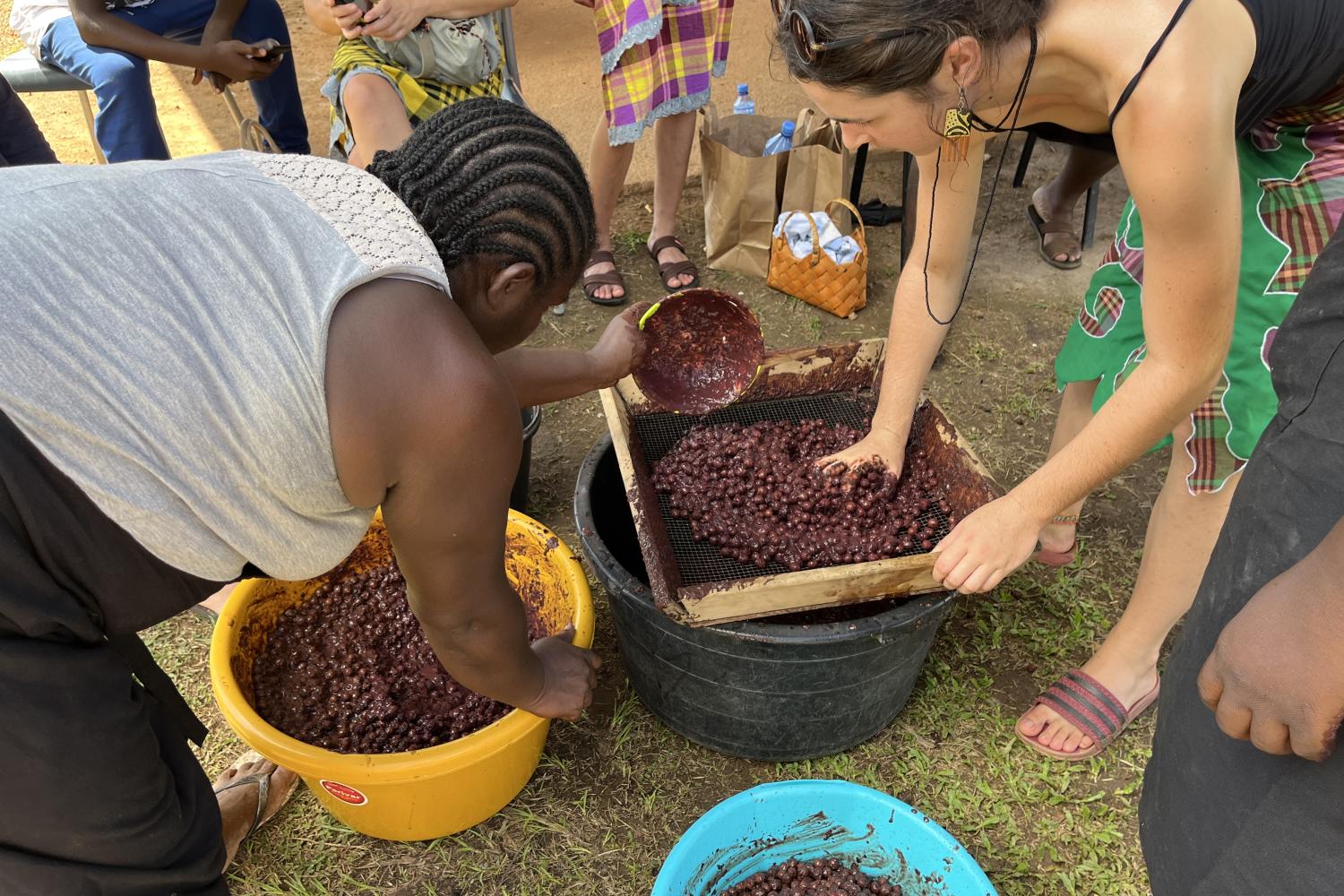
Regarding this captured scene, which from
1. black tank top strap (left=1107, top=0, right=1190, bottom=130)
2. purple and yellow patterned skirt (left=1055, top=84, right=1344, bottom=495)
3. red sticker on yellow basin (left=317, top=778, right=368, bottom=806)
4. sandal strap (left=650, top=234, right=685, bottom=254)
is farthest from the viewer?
sandal strap (left=650, top=234, right=685, bottom=254)

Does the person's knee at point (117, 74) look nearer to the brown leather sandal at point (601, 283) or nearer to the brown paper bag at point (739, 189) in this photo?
the brown leather sandal at point (601, 283)

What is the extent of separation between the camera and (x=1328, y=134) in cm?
176

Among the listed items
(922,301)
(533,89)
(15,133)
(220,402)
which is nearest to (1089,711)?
(922,301)

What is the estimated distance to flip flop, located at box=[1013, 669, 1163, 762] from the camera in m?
2.34

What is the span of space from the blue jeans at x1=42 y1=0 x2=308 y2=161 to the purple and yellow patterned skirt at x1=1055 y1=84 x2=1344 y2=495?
138 inches

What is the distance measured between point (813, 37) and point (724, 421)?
47.8 inches

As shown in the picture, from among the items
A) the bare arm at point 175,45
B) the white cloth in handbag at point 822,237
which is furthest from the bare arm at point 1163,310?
the bare arm at point 175,45

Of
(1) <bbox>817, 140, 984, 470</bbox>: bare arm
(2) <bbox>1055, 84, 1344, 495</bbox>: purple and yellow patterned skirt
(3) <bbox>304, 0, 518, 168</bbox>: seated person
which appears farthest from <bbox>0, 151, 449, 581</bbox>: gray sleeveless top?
(3) <bbox>304, 0, 518, 168</bbox>: seated person

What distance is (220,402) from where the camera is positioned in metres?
1.09

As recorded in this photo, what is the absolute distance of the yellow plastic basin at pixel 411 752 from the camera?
5.91 feet

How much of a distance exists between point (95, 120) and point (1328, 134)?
394cm

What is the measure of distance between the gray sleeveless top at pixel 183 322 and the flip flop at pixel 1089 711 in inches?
77.0

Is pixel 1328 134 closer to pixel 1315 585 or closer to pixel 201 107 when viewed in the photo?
pixel 1315 585

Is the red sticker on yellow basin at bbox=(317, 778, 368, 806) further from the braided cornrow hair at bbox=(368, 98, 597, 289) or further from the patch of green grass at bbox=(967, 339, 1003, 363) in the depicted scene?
the patch of green grass at bbox=(967, 339, 1003, 363)
